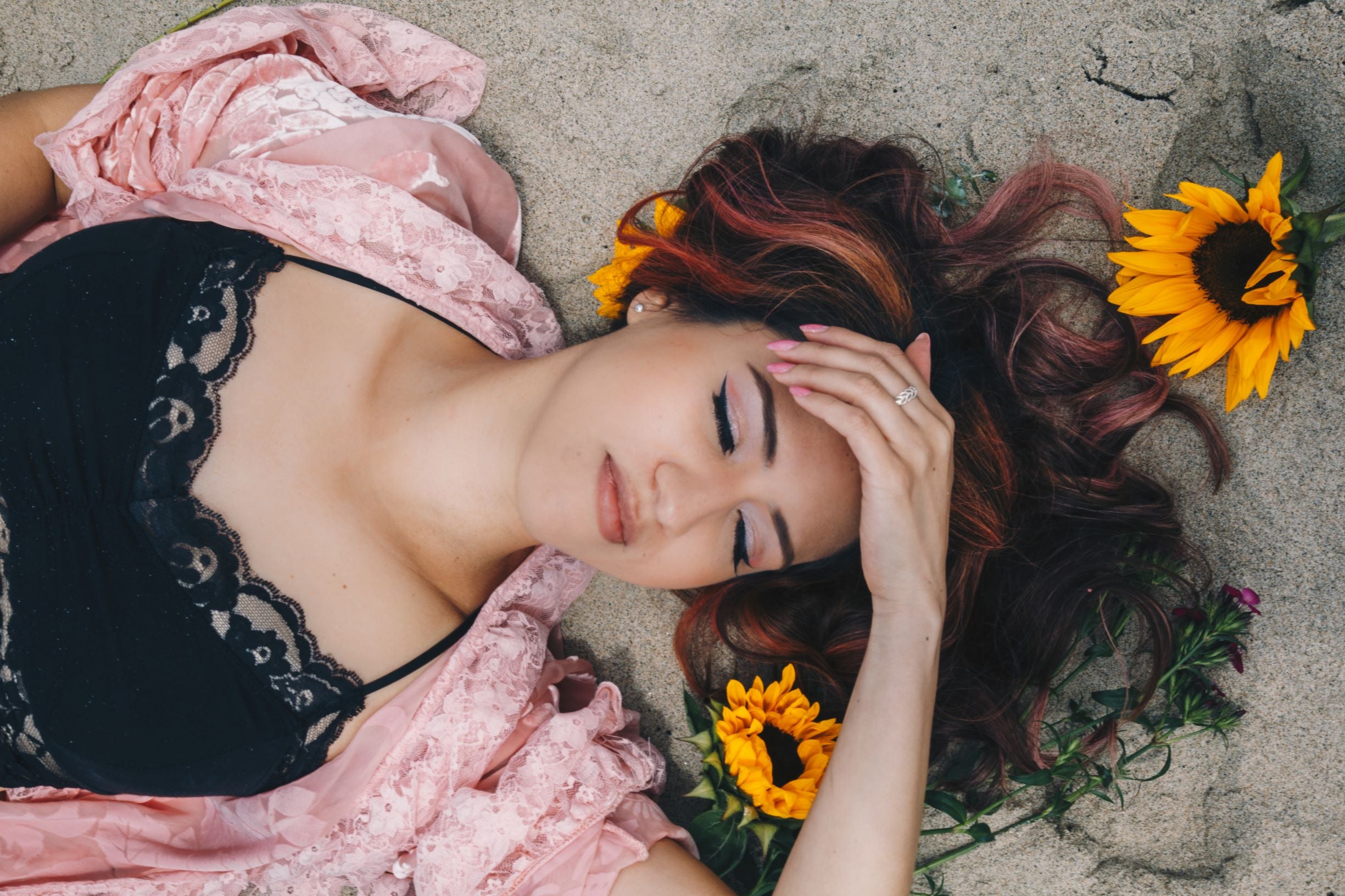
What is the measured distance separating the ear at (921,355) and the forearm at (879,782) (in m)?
0.48

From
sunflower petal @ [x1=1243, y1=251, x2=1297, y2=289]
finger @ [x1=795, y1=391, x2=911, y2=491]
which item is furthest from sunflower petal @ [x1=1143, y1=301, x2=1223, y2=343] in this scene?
finger @ [x1=795, y1=391, x2=911, y2=491]

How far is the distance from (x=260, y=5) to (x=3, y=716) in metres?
1.69

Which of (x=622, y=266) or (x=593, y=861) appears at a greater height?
(x=622, y=266)

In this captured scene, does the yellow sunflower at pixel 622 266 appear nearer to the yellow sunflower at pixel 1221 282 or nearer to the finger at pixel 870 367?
the finger at pixel 870 367

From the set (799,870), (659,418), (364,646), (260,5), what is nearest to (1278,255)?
(659,418)

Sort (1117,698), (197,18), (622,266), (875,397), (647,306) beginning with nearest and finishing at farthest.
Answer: (875,397) < (647,306) < (1117,698) < (622,266) < (197,18)

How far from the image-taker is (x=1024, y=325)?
192 centimetres

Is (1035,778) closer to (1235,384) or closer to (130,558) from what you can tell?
(1235,384)

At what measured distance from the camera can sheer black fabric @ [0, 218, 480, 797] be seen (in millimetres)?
1600

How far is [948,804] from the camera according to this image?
6.31 ft

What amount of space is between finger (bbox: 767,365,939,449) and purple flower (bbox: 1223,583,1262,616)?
31.8 inches

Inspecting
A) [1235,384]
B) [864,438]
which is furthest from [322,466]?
[1235,384]

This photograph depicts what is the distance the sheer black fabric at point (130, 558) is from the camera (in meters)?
1.60

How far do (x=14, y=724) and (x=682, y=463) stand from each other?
1407mm
